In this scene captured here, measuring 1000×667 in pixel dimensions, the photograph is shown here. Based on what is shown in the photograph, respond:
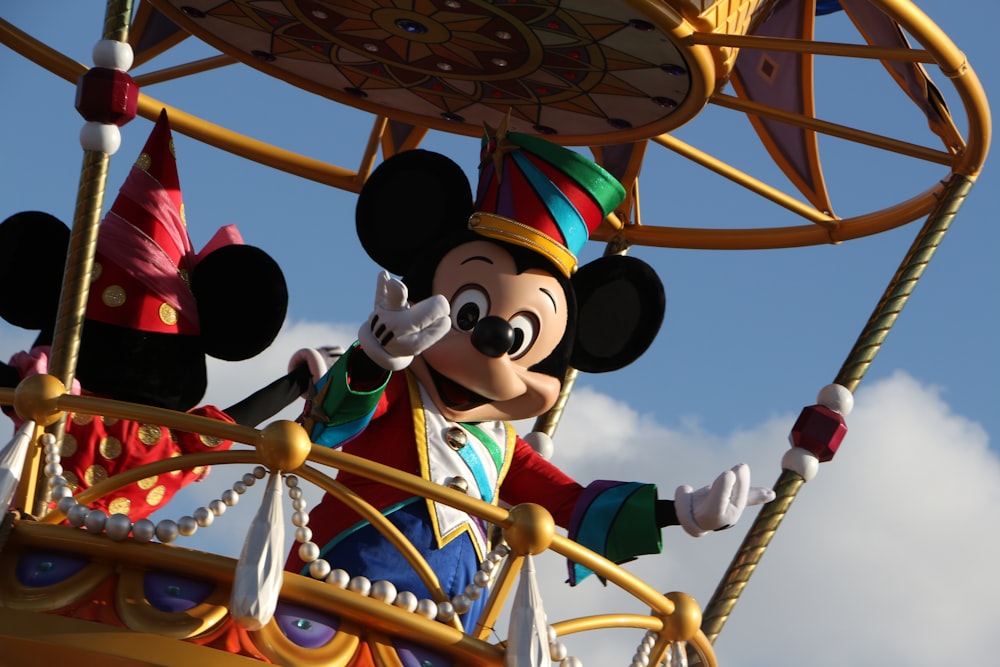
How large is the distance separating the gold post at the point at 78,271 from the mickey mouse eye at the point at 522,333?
141cm

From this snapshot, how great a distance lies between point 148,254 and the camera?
5.39 metres

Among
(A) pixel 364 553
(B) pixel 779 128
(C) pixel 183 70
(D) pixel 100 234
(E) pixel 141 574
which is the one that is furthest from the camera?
(B) pixel 779 128

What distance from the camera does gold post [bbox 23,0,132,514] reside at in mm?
4504

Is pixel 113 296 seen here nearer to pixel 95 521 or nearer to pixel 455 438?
pixel 455 438

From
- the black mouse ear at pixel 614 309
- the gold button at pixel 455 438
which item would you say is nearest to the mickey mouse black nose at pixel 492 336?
the gold button at pixel 455 438

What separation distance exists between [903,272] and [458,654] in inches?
92.7

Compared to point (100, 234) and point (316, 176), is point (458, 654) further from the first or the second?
point (316, 176)

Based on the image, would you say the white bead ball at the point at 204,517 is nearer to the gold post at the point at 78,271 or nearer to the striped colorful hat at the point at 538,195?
the gold post at the point at 78,271

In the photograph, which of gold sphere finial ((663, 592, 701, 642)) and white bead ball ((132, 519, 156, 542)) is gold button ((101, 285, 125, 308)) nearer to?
white bead ball ((132, 519, 156, 542))

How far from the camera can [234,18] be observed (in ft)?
18.6

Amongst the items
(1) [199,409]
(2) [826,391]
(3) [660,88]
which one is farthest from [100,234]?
(2) [826,391]

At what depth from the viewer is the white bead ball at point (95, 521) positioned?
4.04m

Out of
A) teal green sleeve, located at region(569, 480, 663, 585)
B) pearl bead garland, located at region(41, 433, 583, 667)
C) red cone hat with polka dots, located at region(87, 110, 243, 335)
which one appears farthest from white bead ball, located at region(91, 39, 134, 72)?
teal green sleeve, located at region(569, 480, 663, 585)

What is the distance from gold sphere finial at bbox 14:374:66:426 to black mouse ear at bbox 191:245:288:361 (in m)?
1.39
